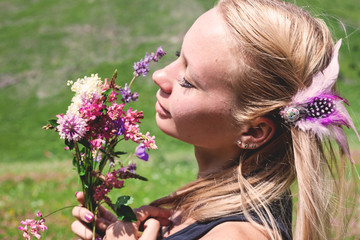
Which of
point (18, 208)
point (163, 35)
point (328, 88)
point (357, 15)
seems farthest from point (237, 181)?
point (357, 15)

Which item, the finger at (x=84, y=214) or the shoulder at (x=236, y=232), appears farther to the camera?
the finger at (x=84, y=214)

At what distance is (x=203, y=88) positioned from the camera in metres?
2.81

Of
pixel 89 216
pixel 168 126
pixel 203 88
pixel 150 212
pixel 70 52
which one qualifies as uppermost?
pixel 70 52

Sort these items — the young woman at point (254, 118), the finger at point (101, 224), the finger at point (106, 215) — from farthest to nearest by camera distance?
the finger at point (106, 215) < the finger at point (101, 224) < the young woman at point (254, 118)

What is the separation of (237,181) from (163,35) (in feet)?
86.9

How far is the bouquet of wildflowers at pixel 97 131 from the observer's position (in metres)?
2.49

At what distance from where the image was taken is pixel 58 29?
3023 centimetres

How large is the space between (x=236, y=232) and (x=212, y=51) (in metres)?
1.08

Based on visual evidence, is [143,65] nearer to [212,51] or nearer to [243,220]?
[212,51]

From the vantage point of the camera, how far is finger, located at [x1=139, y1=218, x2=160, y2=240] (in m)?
2.80

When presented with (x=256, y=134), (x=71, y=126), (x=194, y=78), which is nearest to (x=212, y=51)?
(x=194, y=78)

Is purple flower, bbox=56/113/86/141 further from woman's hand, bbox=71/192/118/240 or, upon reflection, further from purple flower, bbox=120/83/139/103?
woman's hand, bbox=71/192/118/240

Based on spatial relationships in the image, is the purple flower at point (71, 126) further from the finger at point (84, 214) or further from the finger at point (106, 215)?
the finger at point (106, 215)

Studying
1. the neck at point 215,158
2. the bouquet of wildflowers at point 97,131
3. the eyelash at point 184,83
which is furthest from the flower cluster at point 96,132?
the neck at point 215,158
